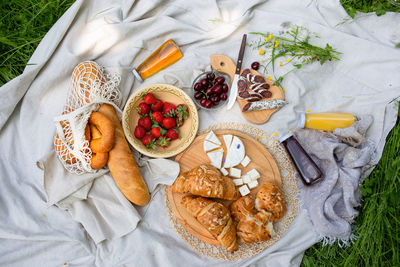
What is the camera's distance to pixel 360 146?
2889 millimetres

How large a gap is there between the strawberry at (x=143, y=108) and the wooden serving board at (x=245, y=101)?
0.79 m

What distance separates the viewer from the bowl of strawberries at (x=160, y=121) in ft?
9.33

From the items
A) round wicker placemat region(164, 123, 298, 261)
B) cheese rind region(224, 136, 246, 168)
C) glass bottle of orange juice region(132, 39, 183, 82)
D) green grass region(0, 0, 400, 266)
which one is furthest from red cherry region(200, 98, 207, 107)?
green grass region(0, 0, 400, 266)

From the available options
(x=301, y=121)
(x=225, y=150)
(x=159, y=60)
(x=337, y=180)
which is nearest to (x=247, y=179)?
(x=225, y=150)

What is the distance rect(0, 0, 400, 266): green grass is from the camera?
2787 mm

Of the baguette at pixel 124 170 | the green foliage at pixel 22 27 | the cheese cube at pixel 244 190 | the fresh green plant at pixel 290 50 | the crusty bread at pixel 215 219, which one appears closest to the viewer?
the crusty bread at pixel 215 219

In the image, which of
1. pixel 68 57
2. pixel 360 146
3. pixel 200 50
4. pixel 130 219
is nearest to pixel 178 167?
pixel 130 219

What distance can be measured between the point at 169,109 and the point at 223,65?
28.3 inches

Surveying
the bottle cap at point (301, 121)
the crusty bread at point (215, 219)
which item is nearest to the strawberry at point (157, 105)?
the crusty bread at point (215, 219)

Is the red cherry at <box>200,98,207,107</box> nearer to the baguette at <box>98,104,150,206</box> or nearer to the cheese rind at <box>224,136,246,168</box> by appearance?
the cheese rind at <box>224,136,246,168</box>

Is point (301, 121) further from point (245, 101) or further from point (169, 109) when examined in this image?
point (169, 109)

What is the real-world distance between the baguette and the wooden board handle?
1129 mm

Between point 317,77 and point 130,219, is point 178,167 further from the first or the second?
point 317,77

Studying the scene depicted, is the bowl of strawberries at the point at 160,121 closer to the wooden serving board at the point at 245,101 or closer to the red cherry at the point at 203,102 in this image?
the red cherry at the point at 203,102
